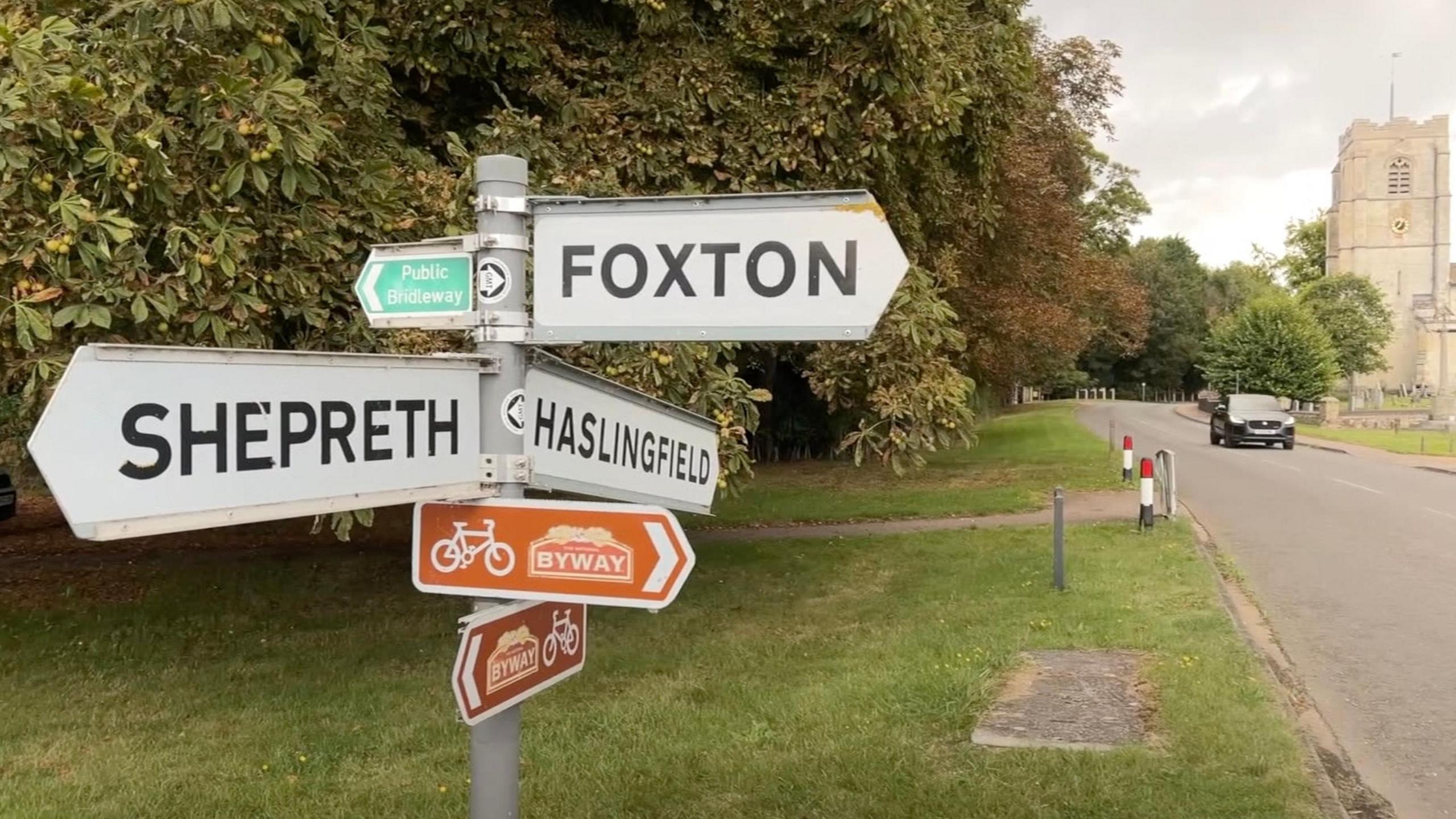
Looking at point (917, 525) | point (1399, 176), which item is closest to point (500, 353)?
point (917, 525)

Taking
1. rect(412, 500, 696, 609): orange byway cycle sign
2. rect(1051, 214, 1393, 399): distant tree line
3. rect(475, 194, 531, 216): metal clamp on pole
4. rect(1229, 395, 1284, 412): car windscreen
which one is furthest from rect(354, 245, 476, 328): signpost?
rect(1051, 214, 1393, 399): distant tree line

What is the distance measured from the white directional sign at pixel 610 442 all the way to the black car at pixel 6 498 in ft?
49.3

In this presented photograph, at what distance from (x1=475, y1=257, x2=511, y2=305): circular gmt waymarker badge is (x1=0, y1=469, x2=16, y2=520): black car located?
15154 mm

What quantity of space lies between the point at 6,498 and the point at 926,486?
13.6 m

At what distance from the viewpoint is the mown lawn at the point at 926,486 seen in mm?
13609

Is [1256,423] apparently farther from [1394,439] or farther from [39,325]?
[39,325]

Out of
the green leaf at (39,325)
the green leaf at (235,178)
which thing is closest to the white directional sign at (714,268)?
the green leaf at (235,178)

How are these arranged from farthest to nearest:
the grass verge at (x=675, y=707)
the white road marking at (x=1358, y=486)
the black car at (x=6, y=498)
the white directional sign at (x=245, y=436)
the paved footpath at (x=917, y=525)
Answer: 1. the white road marking at (x=1358, y=486)
2. the black car at (x=6, y=498)
3. the paved footpath at (x=917, y=525)
4. the grass verge at (x=675, y=707)
5. the white directional sign at (x=245, y=436)

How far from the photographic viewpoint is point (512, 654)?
2.17 m

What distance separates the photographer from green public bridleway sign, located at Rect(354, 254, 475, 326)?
2174mm

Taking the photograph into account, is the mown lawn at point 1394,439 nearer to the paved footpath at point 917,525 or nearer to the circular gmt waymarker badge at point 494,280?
the paved footpath at point 917,525

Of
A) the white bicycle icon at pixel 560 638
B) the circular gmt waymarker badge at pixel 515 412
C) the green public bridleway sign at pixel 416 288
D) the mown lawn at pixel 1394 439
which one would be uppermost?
the green public bridleway sign at pixel 416 288

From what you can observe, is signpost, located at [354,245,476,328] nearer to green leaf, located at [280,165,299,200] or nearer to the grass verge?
the grass verge

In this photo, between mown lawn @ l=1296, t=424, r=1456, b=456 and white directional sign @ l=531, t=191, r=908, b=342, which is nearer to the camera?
white directional sign @ l=531, t=191, r=908, b=342
